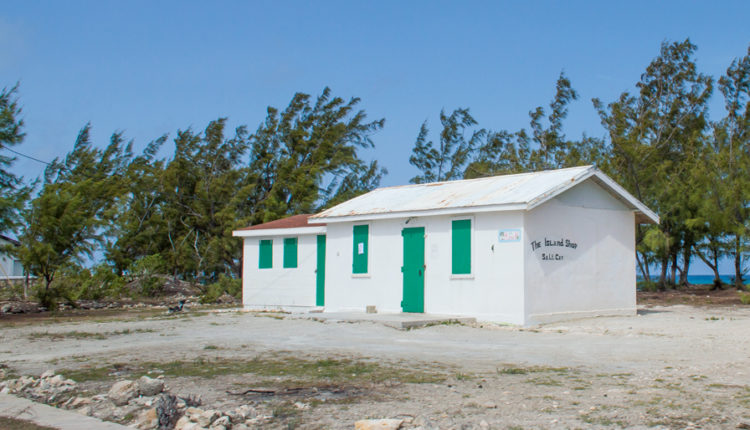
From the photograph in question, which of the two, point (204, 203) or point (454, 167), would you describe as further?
point (454, 167)

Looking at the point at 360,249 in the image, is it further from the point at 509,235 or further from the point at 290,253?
the point at 509,235

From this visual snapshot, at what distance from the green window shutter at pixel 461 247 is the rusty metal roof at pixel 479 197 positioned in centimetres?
41

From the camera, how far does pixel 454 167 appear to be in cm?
4244

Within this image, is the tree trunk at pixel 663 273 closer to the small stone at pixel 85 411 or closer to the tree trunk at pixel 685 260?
the tree trunk at pixel 685 260

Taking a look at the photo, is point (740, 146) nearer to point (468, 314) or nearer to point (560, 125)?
point (560, 125)

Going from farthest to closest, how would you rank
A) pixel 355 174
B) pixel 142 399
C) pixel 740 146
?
pixel 355 174
pixel 740 146
pixel 142 399

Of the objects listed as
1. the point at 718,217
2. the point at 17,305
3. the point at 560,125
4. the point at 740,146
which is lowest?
the point at 17,305

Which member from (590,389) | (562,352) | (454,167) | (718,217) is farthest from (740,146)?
(590,389)

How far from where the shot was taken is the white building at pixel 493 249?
15.8m

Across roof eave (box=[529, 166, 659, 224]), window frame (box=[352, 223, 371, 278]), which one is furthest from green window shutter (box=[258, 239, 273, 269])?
roof eave (box=[529, 166, 659, 224])

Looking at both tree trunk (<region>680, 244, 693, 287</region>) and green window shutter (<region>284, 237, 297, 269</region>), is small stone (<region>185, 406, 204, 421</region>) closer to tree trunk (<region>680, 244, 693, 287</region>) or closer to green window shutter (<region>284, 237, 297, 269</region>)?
green window shutter (<region>284, 237, 297, 269</region>)

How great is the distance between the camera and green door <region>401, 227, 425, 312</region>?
17.4 m

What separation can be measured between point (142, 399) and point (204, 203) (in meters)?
31.8

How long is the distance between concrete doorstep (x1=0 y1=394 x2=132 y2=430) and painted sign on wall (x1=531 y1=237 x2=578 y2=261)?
11.2 m
